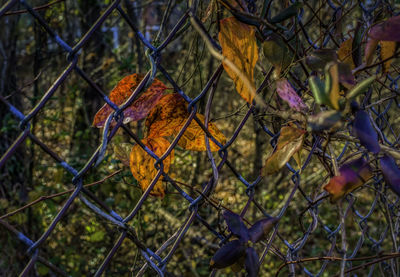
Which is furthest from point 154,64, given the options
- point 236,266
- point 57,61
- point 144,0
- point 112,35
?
point 112,35

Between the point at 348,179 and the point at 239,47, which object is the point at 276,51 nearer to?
the point at 239,47

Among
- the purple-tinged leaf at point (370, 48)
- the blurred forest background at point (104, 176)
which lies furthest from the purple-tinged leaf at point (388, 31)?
the blurred forest background at point (104, 176)

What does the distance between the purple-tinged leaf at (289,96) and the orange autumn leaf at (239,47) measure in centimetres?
8

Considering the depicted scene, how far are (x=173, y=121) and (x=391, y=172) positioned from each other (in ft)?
1.40

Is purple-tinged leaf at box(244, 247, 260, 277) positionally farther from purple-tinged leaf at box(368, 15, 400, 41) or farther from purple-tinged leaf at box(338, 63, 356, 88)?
purple-tinged leaf at box(368, 15, 400, 41)

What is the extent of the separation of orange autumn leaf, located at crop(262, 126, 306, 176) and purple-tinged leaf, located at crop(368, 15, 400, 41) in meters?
0.21

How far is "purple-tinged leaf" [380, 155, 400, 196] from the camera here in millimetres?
625

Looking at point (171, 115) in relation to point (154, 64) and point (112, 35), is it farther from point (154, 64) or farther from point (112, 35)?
point (112, 35)

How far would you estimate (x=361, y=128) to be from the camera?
1.97 feet

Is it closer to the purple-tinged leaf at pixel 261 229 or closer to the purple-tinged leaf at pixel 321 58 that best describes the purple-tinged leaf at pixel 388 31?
the purple-tinged leaf at pixel 321 58

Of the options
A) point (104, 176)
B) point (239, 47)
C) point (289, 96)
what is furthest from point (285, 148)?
point (104, 176)

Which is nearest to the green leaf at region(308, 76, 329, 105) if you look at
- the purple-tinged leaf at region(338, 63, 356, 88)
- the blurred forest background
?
the purple-tinged leaf at region(338, 63, 356, 88)

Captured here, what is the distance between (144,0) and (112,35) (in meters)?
0.86

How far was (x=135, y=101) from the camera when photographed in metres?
0.68
